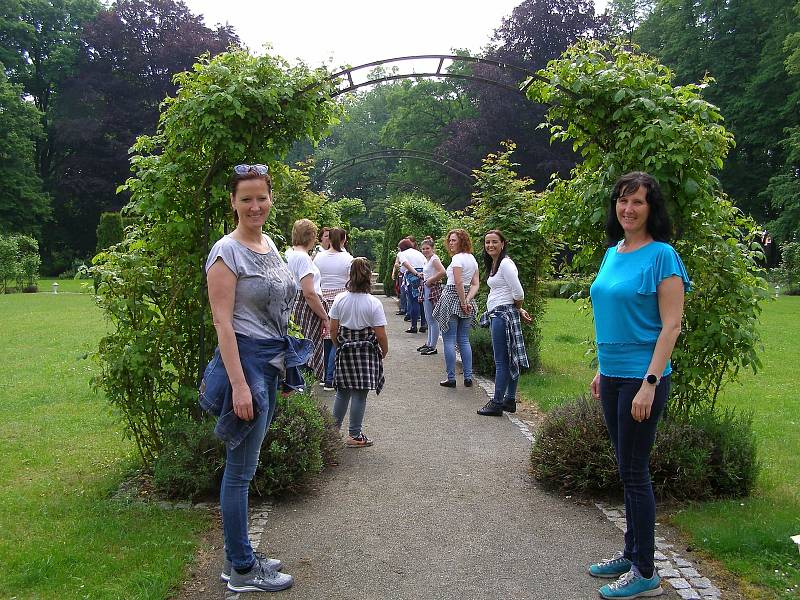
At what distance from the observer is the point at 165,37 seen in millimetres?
41438

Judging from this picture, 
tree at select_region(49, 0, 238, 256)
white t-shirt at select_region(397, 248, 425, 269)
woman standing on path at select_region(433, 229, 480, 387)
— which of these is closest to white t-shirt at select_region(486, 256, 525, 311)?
woman standing on path at select_region(433, 229, 480, 387)

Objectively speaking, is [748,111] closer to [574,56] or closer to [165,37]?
[165,37]

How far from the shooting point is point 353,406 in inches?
243

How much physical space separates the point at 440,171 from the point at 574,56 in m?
35.7

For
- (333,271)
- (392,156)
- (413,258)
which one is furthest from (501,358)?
(392,156)

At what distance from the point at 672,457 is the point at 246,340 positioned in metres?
2.90

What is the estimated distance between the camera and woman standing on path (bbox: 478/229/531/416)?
7.26 meters

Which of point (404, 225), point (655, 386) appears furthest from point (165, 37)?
point (655, 386)

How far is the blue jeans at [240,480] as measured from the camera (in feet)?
11.1

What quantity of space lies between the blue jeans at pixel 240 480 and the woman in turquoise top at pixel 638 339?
1.58 meters

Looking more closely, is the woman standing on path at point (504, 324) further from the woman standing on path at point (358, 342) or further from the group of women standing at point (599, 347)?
the group of women standing at point (599, 347)

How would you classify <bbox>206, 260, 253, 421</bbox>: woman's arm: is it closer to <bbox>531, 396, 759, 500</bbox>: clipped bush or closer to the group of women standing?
the group of women standing

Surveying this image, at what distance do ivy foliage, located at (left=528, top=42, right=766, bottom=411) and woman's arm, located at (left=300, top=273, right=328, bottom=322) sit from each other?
2.55 m

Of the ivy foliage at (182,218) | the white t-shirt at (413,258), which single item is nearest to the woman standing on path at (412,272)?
the white t-shirt at (413,258)
